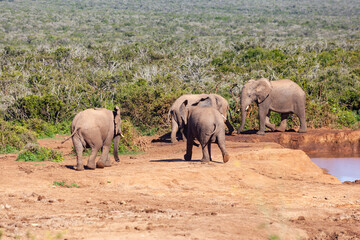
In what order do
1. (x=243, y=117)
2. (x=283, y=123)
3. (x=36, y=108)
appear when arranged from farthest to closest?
(x=36, y=108), (x=283, y=123), (x=243, y=117)

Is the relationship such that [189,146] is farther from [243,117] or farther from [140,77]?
[140,77]

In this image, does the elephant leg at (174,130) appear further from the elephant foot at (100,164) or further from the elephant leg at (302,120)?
the elephant foot at (100,164)

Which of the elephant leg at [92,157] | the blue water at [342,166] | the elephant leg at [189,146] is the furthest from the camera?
the blue water at [342,166]

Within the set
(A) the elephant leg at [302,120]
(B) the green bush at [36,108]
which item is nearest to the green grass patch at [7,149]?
(B) the green bush at [36,108]

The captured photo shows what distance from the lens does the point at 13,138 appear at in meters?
16.3

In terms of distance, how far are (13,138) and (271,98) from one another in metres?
8.40

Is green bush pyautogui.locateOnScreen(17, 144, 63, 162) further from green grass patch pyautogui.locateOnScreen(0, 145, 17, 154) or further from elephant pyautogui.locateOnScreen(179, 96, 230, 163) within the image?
elephant pyautogui.locateOnScreen(179, 96, 230, 163)

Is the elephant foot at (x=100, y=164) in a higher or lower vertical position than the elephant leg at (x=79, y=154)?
lower

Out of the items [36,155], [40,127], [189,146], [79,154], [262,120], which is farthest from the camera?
[40,127]

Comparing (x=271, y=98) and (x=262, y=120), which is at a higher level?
(x=271, y=98)

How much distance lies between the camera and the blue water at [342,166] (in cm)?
1510

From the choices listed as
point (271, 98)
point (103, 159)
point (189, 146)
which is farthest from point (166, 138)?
point (103, 159)

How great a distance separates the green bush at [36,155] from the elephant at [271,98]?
7345mm

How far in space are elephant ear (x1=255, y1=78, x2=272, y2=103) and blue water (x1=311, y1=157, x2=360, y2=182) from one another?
111 inches
